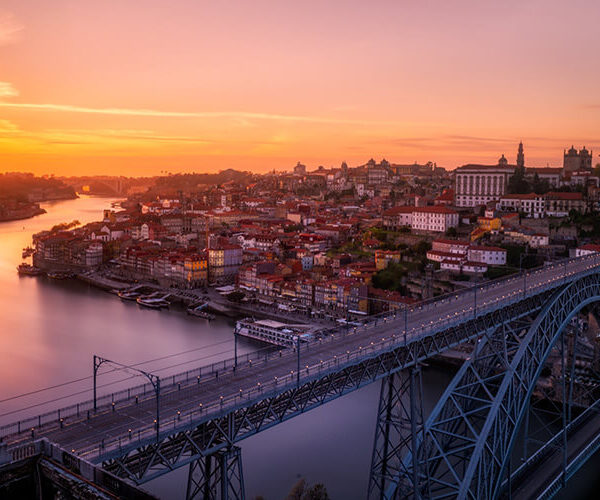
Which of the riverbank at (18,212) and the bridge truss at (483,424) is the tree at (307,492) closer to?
the bridge truss at (483,424)

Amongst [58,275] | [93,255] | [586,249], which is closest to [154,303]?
[58,275]

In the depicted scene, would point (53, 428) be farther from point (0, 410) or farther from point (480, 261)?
point (480, 261)

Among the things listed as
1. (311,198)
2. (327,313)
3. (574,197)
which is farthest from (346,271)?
(311,198)

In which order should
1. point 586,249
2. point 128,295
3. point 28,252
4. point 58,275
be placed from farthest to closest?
1. point 28,252
2. point 58,275
3. point 128,295
4. point 586,249

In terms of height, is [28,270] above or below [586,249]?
below

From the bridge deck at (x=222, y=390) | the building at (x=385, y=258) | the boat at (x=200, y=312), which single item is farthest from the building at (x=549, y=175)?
the bridge deck at (x=222, y=390)

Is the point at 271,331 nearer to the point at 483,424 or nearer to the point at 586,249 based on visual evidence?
the point at 483,424

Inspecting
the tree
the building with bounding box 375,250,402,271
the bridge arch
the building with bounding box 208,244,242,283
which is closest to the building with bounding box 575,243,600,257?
the building with bounding box 375,250,402,271
